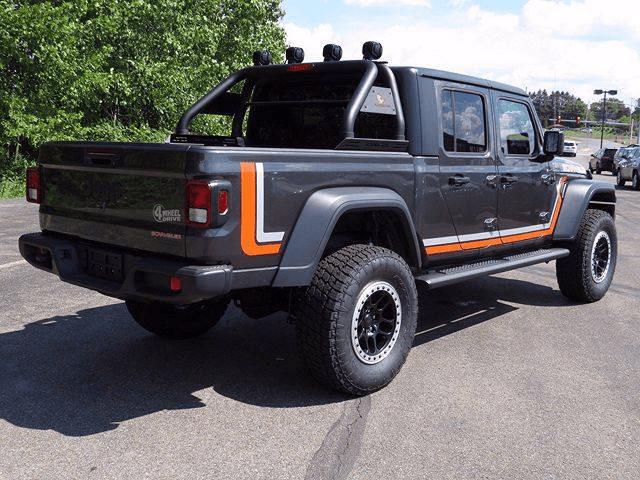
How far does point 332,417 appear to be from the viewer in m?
3.79

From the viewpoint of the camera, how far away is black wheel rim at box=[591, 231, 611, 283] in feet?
22.1

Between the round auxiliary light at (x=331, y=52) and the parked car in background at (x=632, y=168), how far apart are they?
75.6 feet

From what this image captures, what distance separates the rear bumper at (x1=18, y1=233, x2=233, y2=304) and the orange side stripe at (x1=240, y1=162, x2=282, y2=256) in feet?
0.51

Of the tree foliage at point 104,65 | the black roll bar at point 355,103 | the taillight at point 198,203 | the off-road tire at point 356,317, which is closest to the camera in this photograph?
the taillight at point 198,203

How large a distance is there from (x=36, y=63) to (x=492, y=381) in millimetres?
15375

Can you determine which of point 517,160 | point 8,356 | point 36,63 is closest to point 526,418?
point 517,160

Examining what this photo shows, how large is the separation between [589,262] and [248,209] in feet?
Result: 13.6

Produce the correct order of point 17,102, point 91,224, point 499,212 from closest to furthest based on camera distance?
point 91,224, point 499,212, point 17,102

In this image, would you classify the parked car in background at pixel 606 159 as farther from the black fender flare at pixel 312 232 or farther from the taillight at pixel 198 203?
the taillight at pixel 198 203

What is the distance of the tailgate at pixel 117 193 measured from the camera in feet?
11.6

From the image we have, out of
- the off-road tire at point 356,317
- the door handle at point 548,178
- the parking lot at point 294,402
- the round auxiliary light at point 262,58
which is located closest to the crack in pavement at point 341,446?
the parking lot at point 294,402

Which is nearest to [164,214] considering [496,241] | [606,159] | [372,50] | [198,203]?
[198,203]

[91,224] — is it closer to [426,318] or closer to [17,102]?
[426,318]

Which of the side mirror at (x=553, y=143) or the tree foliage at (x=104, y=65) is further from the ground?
the tree foliage at (x=104, y=65)
